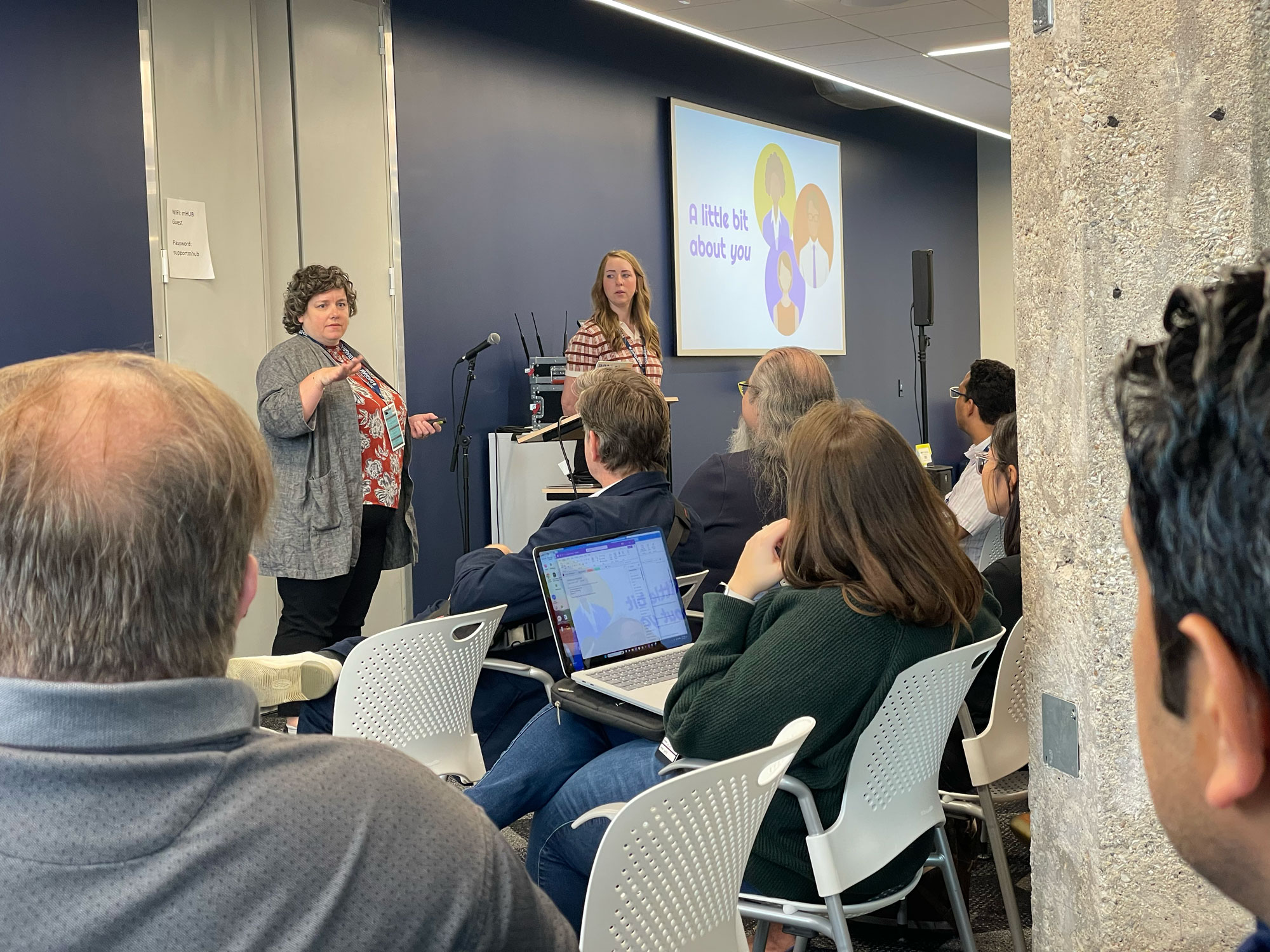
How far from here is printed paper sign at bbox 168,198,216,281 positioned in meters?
4.48

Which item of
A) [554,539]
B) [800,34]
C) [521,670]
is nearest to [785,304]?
[800,34]

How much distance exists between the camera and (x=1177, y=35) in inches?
61.7

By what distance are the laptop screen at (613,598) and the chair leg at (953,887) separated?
71cm

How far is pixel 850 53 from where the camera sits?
23.3ft

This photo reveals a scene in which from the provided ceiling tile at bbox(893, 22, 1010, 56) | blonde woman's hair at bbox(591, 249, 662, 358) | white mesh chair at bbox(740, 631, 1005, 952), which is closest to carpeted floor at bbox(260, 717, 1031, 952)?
white mesh chair at bbox(740, 631, 1005, 952)

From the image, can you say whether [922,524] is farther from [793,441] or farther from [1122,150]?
[1122,150]

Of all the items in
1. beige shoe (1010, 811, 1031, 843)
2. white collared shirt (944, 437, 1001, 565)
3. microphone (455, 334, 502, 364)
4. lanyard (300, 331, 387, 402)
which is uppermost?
microphone (455, 334, 502, 364)

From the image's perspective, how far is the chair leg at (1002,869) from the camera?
224 cm

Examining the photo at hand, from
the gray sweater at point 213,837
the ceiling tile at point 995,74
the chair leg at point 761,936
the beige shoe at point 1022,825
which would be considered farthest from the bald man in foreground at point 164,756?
the ceiling tile at point 995,74

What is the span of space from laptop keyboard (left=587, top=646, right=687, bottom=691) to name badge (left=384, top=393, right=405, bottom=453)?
83.4 inches

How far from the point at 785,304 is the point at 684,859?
22.4 feet

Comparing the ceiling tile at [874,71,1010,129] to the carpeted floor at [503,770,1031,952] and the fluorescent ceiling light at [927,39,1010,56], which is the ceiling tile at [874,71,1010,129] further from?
the carpeted floor at [503,770,1031,952]

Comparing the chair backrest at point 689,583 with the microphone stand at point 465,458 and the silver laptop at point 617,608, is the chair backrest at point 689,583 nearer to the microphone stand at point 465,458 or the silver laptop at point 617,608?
the silver laptop at point 617,608

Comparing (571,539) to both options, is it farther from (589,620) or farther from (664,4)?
(664,4)
